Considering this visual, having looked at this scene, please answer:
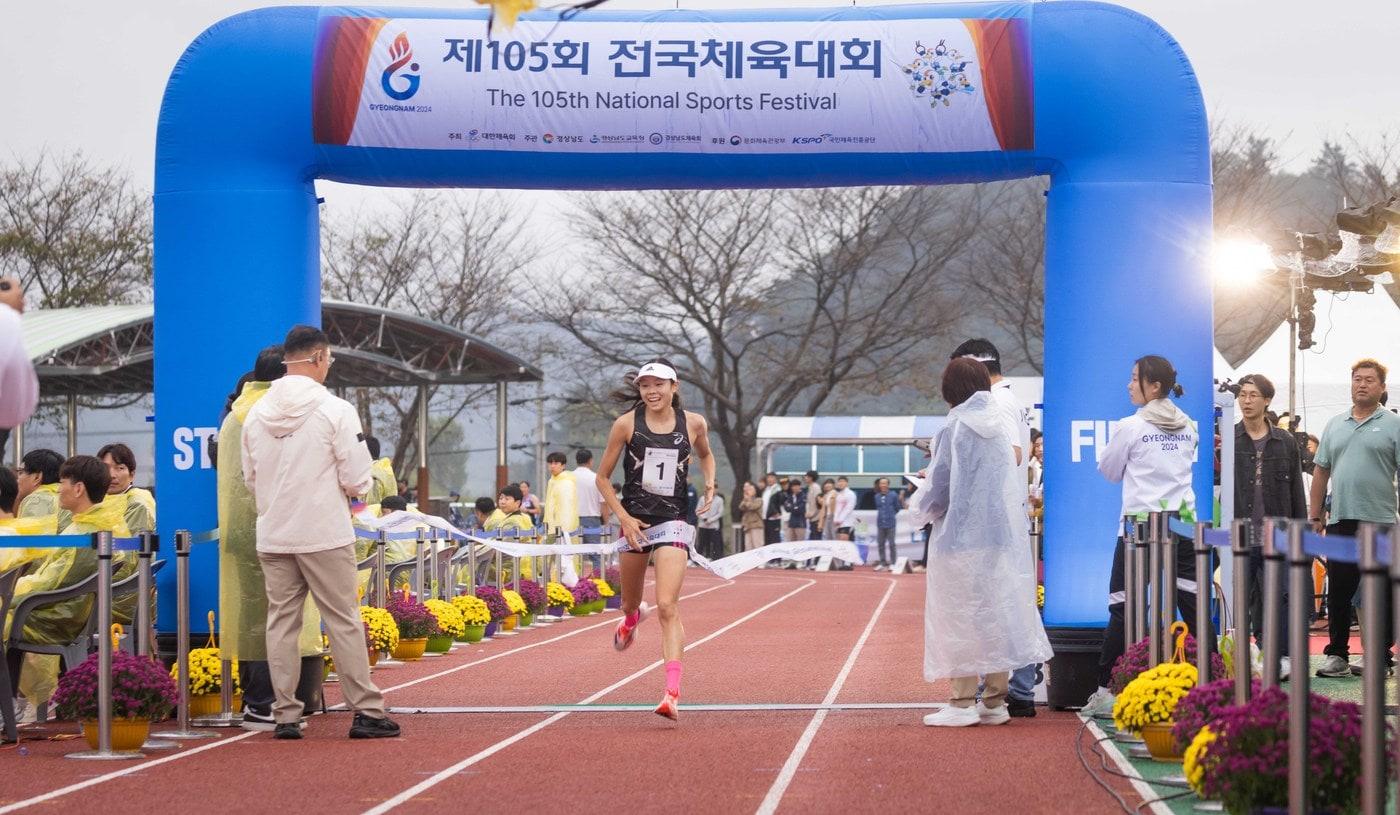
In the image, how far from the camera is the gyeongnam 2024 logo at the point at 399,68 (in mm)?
10719

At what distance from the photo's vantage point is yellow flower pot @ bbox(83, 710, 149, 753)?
27.5 ft

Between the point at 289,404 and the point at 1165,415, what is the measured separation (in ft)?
15.0

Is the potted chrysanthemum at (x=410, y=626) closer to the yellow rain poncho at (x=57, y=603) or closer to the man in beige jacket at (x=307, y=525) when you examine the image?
the yellow rain poncho at (x=57, y=603)

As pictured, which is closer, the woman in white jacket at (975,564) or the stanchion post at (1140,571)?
the stanchion post at (1140,571)

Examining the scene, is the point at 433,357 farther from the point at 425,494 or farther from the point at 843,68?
the point at 843,68

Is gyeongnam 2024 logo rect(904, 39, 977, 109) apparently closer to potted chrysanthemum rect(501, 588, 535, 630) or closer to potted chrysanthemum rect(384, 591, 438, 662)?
potted chrysanthemum rect(384, 591, 438, 662)

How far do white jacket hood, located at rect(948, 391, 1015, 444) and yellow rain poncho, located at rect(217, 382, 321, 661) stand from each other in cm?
361

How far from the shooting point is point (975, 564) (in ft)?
30.0

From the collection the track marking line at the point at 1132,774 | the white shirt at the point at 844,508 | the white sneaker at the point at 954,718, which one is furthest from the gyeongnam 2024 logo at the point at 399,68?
the white shirt at the point at 844,508

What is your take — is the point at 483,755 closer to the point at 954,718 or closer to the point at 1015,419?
the point at 954,718

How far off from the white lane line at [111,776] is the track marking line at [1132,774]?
4300 mm

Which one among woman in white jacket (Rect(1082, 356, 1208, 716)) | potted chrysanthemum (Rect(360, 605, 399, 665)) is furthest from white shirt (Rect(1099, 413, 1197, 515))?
potted chrysanthemum (Rect(360, 605, 399, 665))

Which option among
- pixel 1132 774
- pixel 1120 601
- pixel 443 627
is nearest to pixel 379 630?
pixel 443 627

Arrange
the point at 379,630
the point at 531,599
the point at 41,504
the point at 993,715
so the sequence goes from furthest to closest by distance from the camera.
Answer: the point at 531,599
the point at 379,630
the point at 41,504
the point at 993,715
